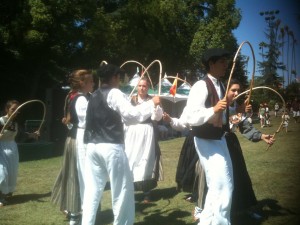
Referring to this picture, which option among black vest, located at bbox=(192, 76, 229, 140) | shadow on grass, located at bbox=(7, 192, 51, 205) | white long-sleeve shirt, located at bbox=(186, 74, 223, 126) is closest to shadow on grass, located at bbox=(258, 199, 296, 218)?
black vest, located at bbox=(192, 76, 229, 140)

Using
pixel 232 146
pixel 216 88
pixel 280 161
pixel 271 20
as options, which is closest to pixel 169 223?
pixel 232 146

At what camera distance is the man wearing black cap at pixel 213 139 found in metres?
3.42

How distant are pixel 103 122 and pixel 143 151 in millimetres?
2024

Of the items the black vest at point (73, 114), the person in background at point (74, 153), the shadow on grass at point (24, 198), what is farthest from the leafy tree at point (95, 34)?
the black vest at point (73, 114)

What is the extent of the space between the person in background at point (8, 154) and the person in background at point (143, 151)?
169 cm

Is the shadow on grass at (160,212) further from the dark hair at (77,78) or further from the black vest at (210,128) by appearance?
the dark hair at (77,78)

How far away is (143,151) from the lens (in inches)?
223

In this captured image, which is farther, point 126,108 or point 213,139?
point 126,108

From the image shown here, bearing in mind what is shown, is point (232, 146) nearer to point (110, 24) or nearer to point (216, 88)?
point (216, 88)

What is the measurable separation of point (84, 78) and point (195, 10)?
814 inches

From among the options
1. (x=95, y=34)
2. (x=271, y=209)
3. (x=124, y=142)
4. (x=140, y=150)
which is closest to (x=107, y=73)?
(x=124, y=142)

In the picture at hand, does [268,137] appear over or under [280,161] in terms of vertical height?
over

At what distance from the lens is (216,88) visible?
366 cm

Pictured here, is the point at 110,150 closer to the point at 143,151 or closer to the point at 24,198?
the point at 143,151
